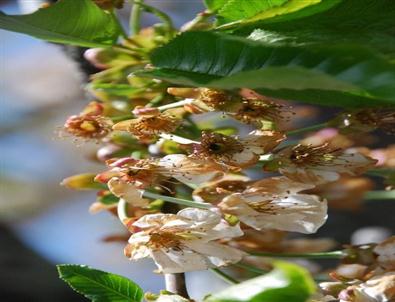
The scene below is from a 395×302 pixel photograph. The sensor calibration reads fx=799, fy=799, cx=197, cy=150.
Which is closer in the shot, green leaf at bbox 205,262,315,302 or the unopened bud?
green leaf at bbox 205,262,315,302

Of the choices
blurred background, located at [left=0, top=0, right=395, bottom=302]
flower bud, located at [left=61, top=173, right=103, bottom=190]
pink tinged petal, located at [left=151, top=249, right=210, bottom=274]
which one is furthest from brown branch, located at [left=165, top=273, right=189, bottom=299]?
blurred background, located at [left=0, top=0, right=395, bottom=302]

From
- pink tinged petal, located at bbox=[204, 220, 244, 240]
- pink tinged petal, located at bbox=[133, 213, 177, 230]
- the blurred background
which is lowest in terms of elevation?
the blurred background

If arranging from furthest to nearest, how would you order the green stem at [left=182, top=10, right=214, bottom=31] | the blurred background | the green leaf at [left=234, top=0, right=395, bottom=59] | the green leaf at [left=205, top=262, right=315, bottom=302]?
the blurred background, the green stem at [left=182, top=10, right=214, bottom=31], the green leaf at [left=234, top=0, right=395, bottom=59], the green leaf at [left=205, top=262, right=315, bottom=302]

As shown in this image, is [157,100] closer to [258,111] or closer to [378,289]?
[258,111]

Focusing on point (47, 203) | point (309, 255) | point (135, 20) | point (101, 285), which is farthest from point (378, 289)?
point (47, 203)

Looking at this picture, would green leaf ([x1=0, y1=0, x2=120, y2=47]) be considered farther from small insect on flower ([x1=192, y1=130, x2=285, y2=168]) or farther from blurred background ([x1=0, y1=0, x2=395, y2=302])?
blurred background ([x1=0, y1=0, x2=395, y2=302])

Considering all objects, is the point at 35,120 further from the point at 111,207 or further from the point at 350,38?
the point at 350,38
